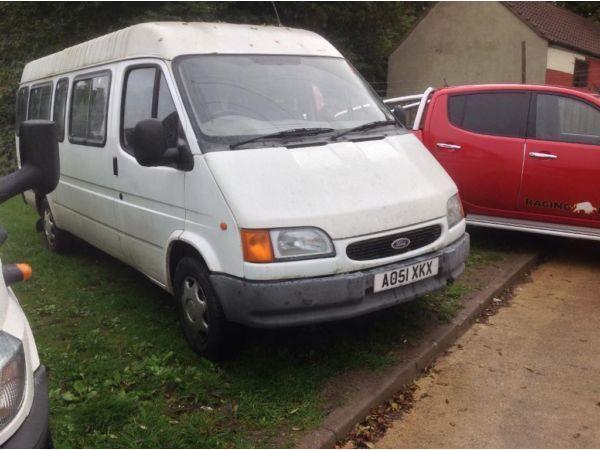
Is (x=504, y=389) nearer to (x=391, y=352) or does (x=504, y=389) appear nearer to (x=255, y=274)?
(x=391, y=352)

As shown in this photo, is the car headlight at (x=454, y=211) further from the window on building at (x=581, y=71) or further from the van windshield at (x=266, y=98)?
the window on building at (x=581, y=71)

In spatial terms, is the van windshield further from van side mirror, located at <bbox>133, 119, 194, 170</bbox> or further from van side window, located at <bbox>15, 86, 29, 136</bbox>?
van side window, located at <bbox>15, 86, 29, 136</bbox>

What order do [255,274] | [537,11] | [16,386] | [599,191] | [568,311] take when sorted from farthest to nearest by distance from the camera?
[537,11], [599,191], [568,311], [255,274], [16,386]

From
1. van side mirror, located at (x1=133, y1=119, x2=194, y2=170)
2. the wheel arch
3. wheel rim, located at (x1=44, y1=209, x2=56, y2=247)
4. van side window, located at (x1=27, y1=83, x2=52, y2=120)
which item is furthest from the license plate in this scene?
van side window, located at (x1=27, y1=83, x2=52, y2=120)

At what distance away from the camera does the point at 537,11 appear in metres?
26.7

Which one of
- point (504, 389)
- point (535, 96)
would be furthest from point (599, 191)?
point (504, 389)

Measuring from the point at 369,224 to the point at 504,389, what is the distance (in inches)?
52.1

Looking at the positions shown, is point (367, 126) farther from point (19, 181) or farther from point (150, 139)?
point (19, 181)

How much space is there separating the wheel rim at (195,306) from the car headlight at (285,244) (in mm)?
574

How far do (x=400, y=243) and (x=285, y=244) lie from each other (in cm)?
79

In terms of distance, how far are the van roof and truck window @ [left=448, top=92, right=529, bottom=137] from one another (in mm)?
2045

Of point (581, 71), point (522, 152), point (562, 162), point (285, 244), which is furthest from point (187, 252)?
point (581, 71)

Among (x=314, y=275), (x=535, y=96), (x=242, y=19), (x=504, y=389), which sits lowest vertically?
(x=504, y=389)

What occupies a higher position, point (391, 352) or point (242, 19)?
point (242, 19)
